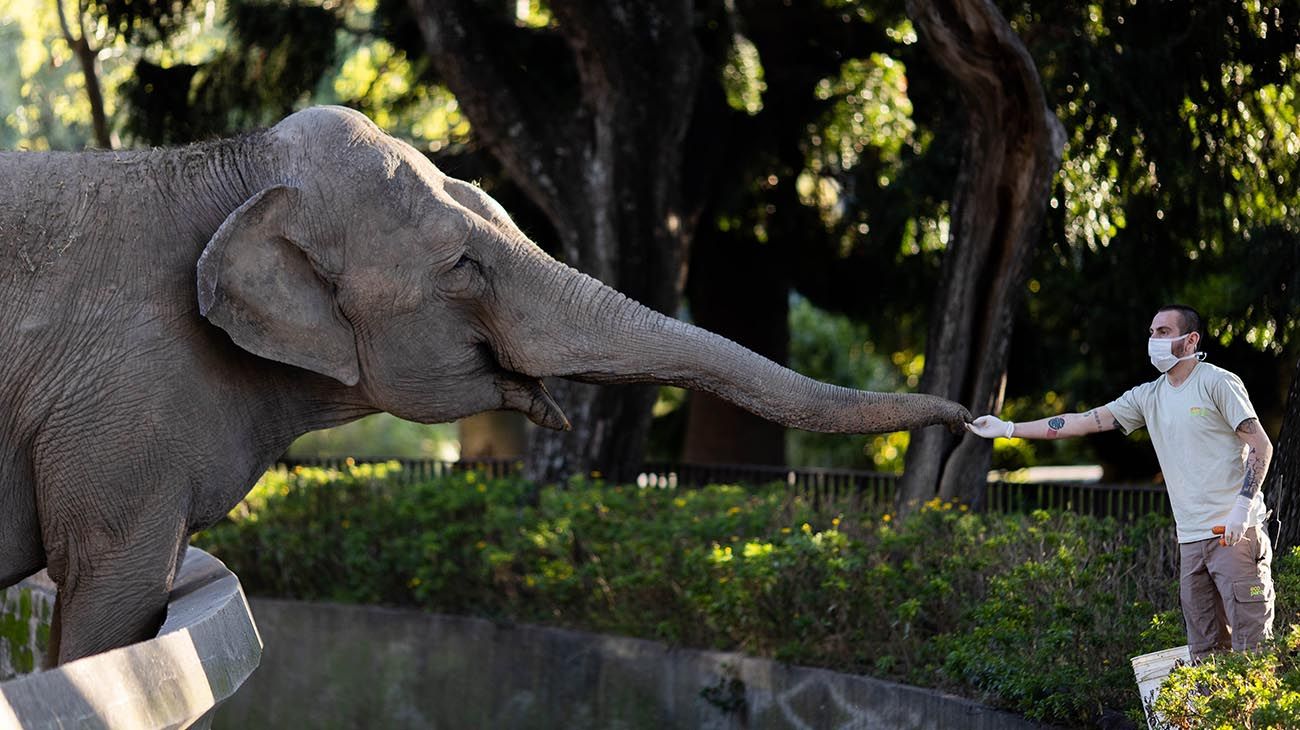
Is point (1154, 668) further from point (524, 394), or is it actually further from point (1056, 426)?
point (524, 394)

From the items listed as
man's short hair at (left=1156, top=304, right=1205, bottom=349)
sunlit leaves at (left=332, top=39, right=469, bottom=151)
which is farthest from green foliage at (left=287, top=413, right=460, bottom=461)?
man's short hair at (left=1156, top=304, right=1205, bottom=349)

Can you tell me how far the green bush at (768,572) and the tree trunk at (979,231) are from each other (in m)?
0.41

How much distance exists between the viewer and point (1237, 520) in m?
5.94

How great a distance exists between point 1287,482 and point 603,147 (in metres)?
6.19

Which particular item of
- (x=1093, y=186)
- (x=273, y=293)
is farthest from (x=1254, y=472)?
(x=1093, y=186)

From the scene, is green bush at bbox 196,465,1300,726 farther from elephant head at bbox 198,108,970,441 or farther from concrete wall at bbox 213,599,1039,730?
elephant head at bbox 198,108,970,441

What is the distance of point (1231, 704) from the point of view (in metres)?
4.98

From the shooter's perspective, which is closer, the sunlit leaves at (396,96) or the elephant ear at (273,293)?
the elephant ear at (273,293)

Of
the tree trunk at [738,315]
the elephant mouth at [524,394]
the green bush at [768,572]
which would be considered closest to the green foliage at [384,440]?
the tree trunk at [738,315]

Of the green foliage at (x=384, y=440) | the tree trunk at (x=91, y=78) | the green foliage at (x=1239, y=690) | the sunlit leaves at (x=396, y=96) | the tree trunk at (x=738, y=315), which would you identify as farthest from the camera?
the green foliage at (x=384, y=440)

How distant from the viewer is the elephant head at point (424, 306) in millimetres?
5898

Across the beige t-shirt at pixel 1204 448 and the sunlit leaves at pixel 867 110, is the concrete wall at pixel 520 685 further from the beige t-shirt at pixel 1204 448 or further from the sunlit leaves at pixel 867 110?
the sunlit leaves at pixel 867 110

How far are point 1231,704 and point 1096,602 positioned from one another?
227 cm

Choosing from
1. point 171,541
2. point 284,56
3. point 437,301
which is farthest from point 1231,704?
point 284,56
